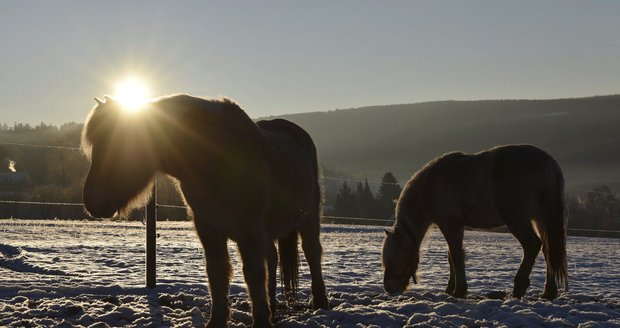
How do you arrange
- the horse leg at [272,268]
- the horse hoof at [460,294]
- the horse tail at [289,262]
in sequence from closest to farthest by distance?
the horse leg at [272,268]
the horse tail at [289,262]
the horse hoof at [460,294]

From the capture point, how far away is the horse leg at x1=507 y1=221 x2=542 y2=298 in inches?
238

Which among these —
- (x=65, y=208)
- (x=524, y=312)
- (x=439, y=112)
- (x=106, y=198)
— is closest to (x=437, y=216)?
(x=524, y=312)

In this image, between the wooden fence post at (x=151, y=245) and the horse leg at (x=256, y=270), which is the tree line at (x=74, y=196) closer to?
the wooden fence post at (x=151, y=245)

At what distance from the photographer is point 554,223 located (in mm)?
6223

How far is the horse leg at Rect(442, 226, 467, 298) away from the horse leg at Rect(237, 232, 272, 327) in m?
2.83

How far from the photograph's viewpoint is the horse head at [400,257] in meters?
6.54

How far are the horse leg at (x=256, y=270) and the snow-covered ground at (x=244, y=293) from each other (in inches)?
17.1

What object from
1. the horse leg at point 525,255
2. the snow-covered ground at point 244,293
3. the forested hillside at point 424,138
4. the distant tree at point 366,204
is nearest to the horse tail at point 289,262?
the snow-covered ground at point 244,293

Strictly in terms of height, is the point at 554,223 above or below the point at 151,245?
above

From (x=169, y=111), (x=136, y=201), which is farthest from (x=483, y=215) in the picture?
(x=136, y=201)

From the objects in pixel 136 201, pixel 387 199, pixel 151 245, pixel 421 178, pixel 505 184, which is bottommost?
pixel 151 245

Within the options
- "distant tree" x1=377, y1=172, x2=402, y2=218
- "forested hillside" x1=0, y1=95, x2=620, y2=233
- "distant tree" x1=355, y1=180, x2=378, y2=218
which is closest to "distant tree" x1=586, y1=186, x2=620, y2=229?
"forested hillside" x1=0, y1=95, x2=620, y2=233

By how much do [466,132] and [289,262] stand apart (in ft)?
339

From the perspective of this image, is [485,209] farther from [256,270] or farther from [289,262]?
[256,270]
